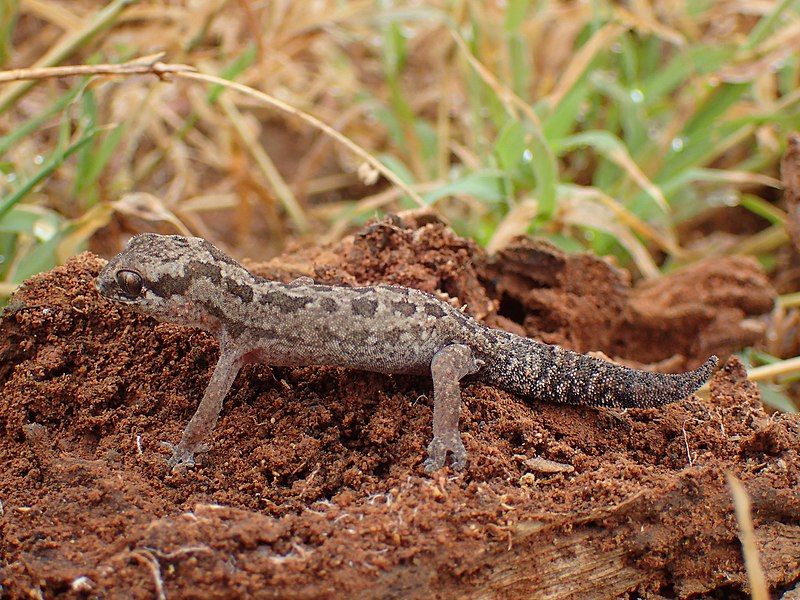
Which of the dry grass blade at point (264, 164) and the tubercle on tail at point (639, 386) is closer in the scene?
the tubercle on tail at point (639, 386)

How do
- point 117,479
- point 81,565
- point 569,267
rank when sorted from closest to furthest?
point 81,565 < point 117,479 < point 569,267

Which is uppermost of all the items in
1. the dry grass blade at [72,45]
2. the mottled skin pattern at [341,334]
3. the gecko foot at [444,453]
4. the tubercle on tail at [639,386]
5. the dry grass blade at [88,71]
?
the dry grass blade at [72,45]

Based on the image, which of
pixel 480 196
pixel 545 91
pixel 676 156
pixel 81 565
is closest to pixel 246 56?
pixel 480 196

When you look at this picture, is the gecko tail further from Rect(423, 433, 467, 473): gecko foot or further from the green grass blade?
the green grass blade

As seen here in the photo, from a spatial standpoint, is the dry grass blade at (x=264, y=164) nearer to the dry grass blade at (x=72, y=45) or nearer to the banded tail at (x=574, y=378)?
the dry grass blade at (x=72, y=45)

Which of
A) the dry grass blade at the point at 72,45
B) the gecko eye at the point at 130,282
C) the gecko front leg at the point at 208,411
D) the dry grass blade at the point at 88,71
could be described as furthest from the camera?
the dry grass blade at the point at 72,45

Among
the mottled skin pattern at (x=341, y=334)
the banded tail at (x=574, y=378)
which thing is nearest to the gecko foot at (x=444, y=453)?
the mottled skin pattern at (x=341, y=334)

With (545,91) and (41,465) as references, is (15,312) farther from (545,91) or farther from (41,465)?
(545,91)

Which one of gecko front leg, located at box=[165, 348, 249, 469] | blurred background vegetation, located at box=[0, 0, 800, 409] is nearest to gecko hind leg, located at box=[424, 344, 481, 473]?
gecko front leg, located at box=[165, 348, 249, 469]
